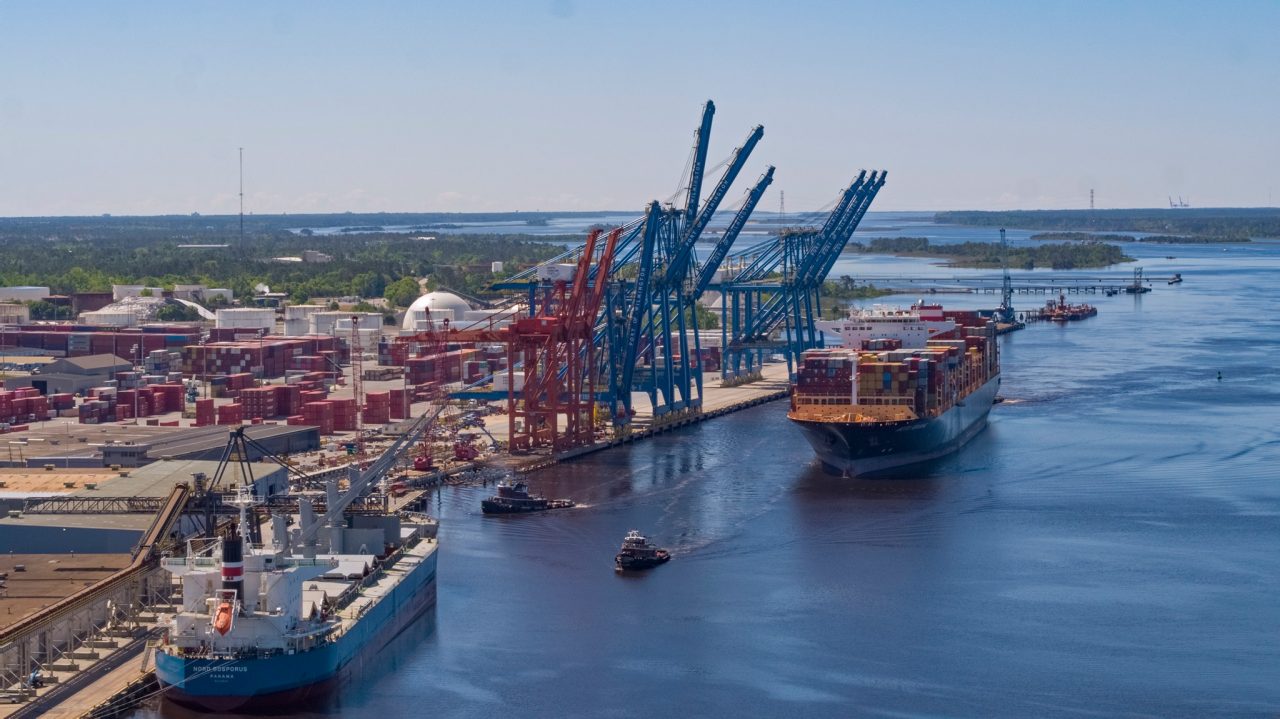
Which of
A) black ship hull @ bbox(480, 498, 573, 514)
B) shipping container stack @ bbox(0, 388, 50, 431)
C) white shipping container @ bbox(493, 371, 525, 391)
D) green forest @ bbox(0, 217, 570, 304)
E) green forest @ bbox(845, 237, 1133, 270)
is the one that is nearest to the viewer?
black ship hull @ bbox(480, 498, 573, 514)

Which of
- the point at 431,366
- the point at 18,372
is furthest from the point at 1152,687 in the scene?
the point at 18,372

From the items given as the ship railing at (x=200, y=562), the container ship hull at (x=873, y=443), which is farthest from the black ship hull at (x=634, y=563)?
the container ship hull at (x=873, y=443)

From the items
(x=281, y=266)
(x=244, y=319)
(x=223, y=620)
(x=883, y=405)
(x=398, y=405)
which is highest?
(x=281, y=266)

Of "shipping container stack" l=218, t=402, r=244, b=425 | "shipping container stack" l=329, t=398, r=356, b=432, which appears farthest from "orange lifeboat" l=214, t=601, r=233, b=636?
"shipping container stack" l=218, t=402, r=244, b=425

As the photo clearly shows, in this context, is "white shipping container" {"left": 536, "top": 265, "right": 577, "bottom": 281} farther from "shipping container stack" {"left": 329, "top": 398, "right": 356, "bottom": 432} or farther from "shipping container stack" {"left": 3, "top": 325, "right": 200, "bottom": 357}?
"shipping container stack" {"left": 3, "top": 325, "right": 200, "bottom": 357}

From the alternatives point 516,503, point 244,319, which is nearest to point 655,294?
point 516,503

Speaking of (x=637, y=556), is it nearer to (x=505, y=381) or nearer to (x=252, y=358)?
(x=505, y=381)
